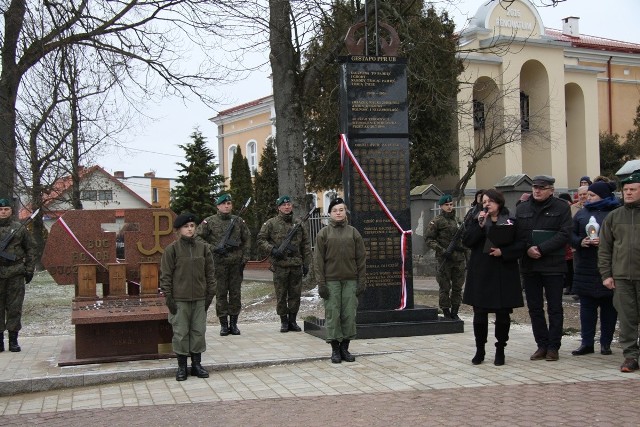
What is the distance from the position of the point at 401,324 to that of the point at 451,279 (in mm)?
1510

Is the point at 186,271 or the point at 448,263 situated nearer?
the point at 186,271

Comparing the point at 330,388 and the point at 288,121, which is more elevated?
the point at 288,121

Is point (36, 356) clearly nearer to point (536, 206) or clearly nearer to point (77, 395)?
point (77, 395)

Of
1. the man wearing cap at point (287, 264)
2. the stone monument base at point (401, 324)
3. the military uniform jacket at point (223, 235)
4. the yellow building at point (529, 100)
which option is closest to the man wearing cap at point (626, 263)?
the stone monument base at point (401, 324)

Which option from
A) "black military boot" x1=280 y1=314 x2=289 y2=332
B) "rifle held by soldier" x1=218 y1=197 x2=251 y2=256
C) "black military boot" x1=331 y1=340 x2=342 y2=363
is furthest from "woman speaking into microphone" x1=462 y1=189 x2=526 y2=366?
"rifle held by soldier" x1=218 y1=197 x2=251 y2=256

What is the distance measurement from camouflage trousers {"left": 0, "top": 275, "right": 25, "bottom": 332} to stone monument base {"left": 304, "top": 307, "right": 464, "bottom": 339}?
13.5ft

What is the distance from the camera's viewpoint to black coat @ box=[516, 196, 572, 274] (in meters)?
8.45

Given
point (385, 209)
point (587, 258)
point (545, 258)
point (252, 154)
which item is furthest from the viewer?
point (252, 154)

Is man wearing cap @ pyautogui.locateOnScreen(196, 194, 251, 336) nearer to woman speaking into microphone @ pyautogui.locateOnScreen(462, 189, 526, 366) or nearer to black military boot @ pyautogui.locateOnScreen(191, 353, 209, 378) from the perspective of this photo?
black military boot @ pyautogui.locateOnScreen(191, 353, 209, 378)

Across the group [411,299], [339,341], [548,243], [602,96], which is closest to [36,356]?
[339,341]

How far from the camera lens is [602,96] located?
4119 cm

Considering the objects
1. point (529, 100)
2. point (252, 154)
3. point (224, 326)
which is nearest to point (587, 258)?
point (224, 326)

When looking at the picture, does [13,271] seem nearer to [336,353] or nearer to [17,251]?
[17,251]

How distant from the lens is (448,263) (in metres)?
11.5
